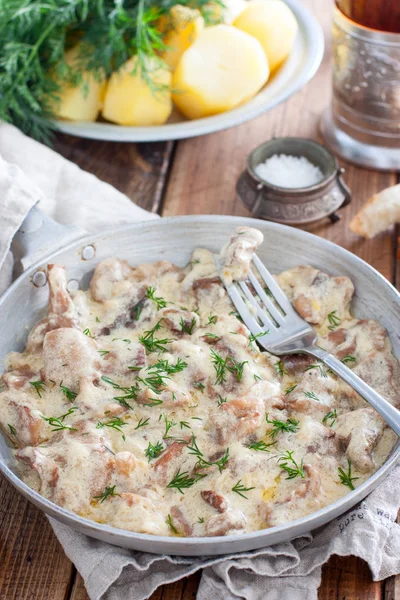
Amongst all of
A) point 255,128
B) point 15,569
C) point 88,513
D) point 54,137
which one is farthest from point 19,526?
point 255,128

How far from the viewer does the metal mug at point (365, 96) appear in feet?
12.4

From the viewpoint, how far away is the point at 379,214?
11.7 feet

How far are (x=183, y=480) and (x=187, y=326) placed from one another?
673 millimetres

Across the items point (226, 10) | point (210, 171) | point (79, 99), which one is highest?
point (226, 10)

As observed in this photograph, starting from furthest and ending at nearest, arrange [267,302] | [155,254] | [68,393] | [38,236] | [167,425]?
1. [155,254]
2. [38,236]
3. [267,302]
4. [68,393]
5. [167,425]

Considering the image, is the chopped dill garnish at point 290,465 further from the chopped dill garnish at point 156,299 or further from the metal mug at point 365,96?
the metal mug at point 365,96

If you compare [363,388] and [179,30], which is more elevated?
[179,30]

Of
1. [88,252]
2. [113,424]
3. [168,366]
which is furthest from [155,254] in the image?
[113,424]

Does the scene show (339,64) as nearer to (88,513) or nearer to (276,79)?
(276,79)

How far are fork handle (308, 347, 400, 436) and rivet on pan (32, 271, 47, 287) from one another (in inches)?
42.2

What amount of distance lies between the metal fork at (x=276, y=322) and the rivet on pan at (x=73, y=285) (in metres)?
0.62

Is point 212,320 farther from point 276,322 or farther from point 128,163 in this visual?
point 128,163

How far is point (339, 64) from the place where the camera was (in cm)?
403

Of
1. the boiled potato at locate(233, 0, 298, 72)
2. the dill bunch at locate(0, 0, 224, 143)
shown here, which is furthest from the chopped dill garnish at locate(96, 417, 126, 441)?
the boiled potato at locate(233, 0, 298, 72)
